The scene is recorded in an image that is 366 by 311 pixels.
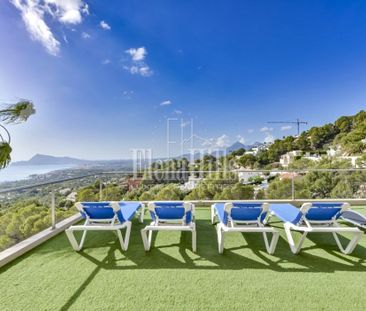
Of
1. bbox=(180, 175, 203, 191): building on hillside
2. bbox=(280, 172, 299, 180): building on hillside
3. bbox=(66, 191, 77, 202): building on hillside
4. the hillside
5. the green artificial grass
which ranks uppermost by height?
the hillside

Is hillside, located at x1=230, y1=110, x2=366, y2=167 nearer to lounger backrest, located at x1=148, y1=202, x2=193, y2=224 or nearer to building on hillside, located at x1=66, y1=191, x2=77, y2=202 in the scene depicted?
building on hillside, located at x1=66, y1=191, x2=77, y2=202

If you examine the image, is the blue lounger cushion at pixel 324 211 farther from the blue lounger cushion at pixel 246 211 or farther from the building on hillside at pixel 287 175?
the building on hillside at pixel 287 175

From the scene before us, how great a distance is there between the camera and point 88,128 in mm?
18656

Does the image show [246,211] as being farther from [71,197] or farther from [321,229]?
[71,197]

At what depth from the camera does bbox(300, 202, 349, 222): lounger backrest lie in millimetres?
2838

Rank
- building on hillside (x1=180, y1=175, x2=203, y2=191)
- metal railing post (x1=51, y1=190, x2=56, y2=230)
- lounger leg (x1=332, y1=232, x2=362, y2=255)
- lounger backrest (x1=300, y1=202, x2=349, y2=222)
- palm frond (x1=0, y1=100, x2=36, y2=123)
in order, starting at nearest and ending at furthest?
lounger leg (x1=332, y1=232, x2=362, y2=255) → lounger backrest (x1=300, y1=202, x2=349, y2=222) → palm frond (x1=0, y1=100, x2=36, y2=123) → metal railing post (x1=51, y1=190, x2=56, y2=230) → building on hillside (x1=180, y1=175, x2=203, y2=191)

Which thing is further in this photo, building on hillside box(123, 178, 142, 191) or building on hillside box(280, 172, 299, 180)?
building on hillside box(123, 178, 142, 191)

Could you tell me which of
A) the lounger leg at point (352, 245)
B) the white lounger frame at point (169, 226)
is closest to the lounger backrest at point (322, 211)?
the lounger leg at point (352, 245)

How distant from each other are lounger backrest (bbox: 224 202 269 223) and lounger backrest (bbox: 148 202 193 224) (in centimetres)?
59

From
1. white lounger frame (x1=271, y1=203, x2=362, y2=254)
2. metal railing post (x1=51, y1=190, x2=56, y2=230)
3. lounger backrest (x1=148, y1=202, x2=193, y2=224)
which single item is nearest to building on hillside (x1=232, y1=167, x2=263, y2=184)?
white lounger frame (x1=271, y1=203, x2=362, y2=254)

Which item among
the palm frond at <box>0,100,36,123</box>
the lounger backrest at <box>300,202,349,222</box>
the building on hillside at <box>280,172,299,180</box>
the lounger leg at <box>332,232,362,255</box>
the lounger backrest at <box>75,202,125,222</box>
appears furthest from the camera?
the building on hillside at <box>280,172,299,180</box>

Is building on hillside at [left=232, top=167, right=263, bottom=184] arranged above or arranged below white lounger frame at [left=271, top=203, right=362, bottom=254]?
above

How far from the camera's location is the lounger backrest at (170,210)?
10.1ft

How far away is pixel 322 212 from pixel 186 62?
12.3 m
